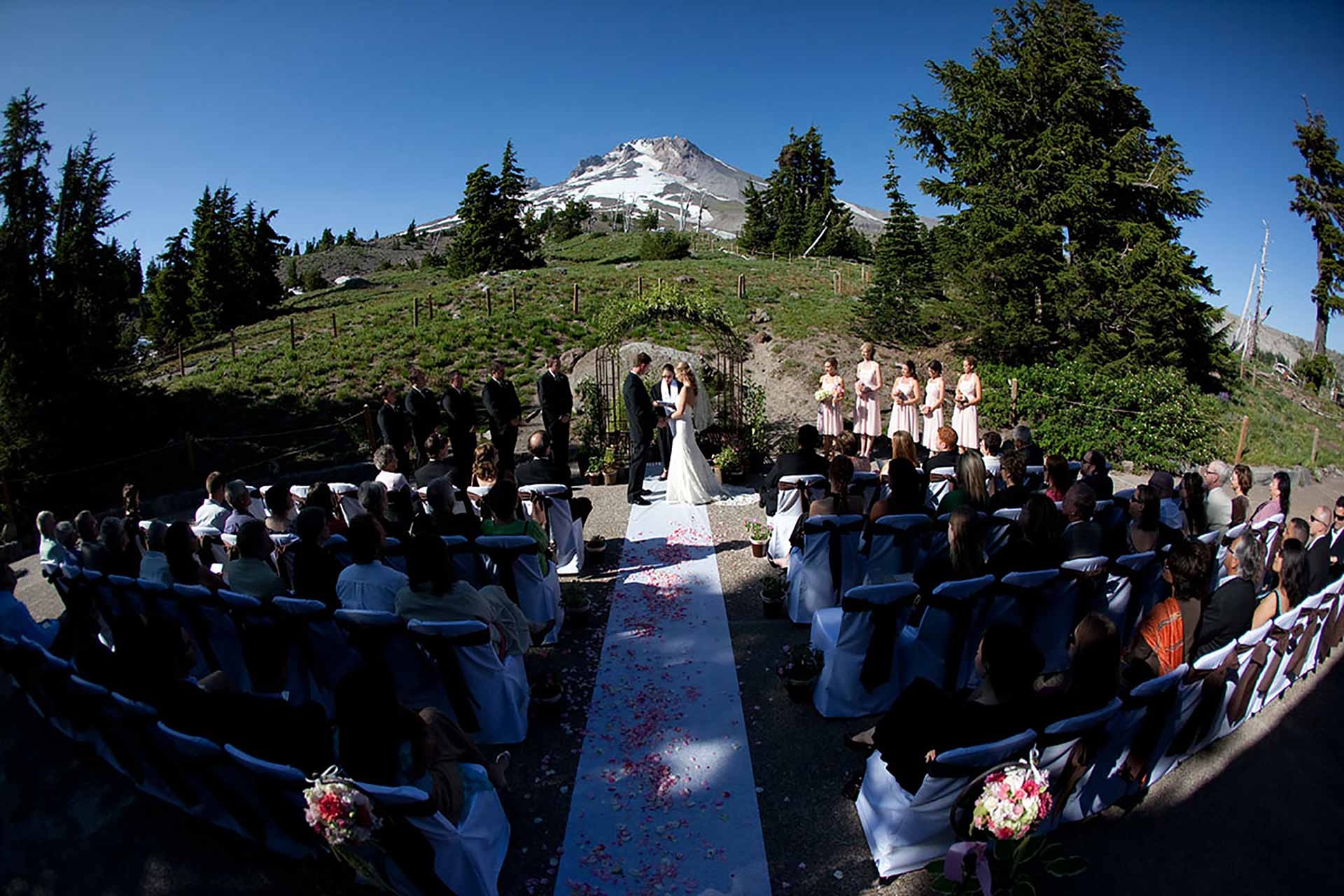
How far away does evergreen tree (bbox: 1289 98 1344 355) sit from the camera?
3334 centimetres

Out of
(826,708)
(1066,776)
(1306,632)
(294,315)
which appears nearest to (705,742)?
(826,708)

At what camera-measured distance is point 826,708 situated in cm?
518

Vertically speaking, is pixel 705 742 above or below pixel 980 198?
below

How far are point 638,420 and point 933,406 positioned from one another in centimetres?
515

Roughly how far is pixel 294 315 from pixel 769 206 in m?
38.0

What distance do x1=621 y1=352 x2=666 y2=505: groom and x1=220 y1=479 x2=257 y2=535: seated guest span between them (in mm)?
4828

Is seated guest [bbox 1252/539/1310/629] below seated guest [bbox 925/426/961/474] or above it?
below

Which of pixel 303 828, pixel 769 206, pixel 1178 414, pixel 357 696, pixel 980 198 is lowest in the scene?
pixel 303 828

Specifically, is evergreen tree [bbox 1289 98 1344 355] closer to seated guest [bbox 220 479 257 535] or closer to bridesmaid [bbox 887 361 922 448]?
bridesmaid [bbox 887 361 922 448]

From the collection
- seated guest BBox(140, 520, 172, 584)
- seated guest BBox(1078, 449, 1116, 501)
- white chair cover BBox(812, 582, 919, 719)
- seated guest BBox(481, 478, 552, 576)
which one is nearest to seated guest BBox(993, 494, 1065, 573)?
white chair cover BBox(812, 582, 919, 719)

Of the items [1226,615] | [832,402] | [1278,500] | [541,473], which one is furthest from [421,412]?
[1278,500]

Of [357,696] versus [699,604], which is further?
[699,604]

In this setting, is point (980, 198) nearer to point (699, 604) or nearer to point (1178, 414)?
point (1178, 414)

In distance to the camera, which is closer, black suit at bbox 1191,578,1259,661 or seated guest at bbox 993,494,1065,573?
black suit at bbox 1191,578,1259,661
